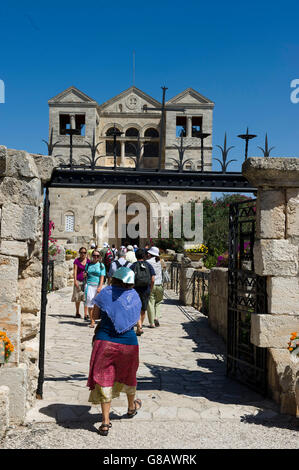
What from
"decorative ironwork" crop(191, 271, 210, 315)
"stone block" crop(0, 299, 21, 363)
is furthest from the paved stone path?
"decorative ironwork" crop(191, 271, 210, 315)

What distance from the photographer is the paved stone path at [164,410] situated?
154 inches

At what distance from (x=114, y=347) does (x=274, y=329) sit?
1803mm

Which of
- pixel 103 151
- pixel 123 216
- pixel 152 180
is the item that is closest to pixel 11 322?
pixel 152 180

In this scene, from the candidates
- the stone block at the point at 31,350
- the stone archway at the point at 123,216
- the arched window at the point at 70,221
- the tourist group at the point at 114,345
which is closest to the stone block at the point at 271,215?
the tourist group at the point at 114,345

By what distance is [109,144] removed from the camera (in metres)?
40.2

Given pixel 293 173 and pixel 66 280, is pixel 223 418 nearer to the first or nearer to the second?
pixel 293 173

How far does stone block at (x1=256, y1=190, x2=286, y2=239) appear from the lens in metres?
4.96

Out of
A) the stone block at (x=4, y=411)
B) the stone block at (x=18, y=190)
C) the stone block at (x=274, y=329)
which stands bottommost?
the stone block at (x=4, y=411)

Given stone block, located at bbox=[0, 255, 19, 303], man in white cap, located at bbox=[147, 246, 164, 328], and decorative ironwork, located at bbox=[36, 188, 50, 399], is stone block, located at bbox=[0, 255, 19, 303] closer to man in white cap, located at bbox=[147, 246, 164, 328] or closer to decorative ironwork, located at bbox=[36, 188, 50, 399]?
decorative ironwork, located at bbox=[36, 188, 50, 399]

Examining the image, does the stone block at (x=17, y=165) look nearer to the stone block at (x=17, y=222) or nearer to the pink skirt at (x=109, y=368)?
the stone block at (x=17, y=222)

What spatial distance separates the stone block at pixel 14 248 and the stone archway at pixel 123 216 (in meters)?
30.8

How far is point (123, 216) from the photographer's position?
4034 centimetres
